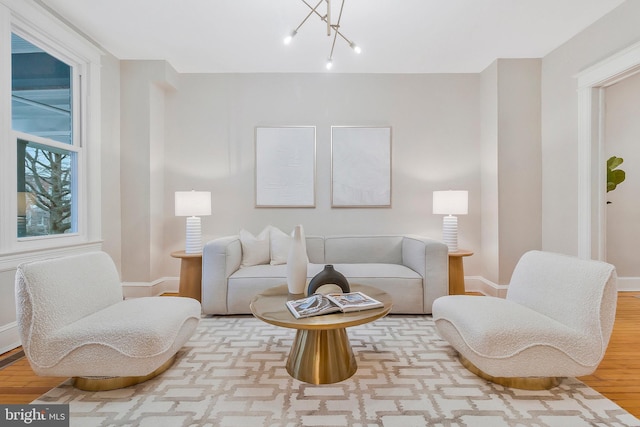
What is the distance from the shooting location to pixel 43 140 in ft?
8.09

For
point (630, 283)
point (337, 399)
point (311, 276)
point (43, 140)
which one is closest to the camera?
point (337, 399)

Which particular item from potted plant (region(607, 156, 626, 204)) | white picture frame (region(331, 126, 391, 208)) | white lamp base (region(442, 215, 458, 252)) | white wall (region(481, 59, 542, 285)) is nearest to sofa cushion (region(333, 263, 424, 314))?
white lamp base (region(442, 215, 458, 252))

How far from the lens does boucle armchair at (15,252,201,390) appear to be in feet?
4.98

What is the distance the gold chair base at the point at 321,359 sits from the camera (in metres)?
1.68

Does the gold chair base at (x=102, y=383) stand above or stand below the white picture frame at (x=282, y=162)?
below

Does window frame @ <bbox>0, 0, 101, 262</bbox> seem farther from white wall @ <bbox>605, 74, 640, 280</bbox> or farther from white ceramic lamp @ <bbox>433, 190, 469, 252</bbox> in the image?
white wall @ <bbox>605, 74, 640, 280</bbox>

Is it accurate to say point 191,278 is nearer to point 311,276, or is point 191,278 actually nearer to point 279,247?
point 279,247

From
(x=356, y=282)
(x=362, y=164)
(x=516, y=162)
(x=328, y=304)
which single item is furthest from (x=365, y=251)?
(x=516, y=162)

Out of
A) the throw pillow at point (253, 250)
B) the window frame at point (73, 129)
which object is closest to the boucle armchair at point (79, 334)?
the window frame at point (73, 129)

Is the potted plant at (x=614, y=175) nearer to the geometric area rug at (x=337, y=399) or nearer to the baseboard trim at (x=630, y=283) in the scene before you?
the baseboard trim at (x=630, y=283)

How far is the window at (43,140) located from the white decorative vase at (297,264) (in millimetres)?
2122

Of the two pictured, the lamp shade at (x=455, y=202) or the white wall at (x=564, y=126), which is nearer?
the white wall at (x=564, y=126)

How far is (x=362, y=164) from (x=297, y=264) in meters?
1.96

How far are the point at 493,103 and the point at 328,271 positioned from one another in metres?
2.83
